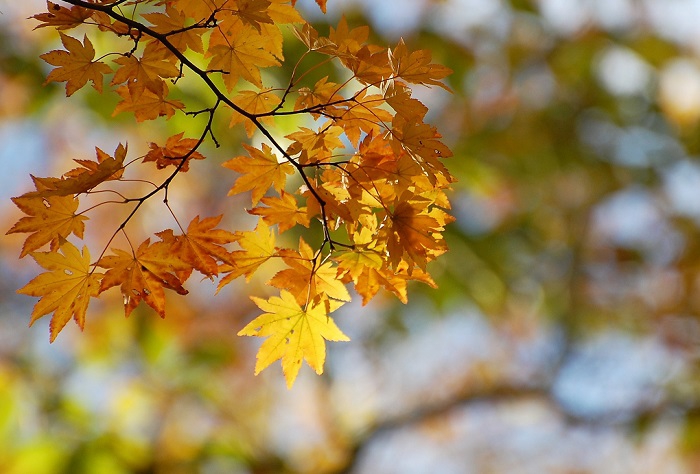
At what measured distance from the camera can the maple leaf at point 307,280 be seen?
0.80 m

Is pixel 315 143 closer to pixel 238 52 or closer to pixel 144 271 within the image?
pixel 238 52

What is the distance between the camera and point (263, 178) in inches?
32.1

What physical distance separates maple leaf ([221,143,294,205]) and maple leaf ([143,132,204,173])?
0.05m

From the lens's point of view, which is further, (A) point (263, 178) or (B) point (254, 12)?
(A) point (263, 178)

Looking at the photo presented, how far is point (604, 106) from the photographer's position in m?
4.85

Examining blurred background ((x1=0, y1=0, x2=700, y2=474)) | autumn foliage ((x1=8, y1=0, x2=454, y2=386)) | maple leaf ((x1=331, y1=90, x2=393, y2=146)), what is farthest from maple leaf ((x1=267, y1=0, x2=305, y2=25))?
blurred background ((x1=0, y1=0, x2=700, y2=474))

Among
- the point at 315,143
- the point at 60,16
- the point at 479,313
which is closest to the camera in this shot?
the point at 60,16

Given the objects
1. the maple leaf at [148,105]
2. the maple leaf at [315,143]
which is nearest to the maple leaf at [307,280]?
the maple leaf at [315,143]

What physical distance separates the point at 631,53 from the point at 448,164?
192 cm

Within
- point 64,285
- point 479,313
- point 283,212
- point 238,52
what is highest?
point 479,313

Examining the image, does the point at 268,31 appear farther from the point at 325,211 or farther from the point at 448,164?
the point at 448,164

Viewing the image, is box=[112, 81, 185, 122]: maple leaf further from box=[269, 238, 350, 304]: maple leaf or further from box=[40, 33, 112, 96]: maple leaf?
box=[269, 238, 350, 304]: maple leaf

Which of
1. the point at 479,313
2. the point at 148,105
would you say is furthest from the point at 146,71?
the point at 479,313

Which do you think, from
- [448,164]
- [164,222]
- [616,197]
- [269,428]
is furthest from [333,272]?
[616,197]
